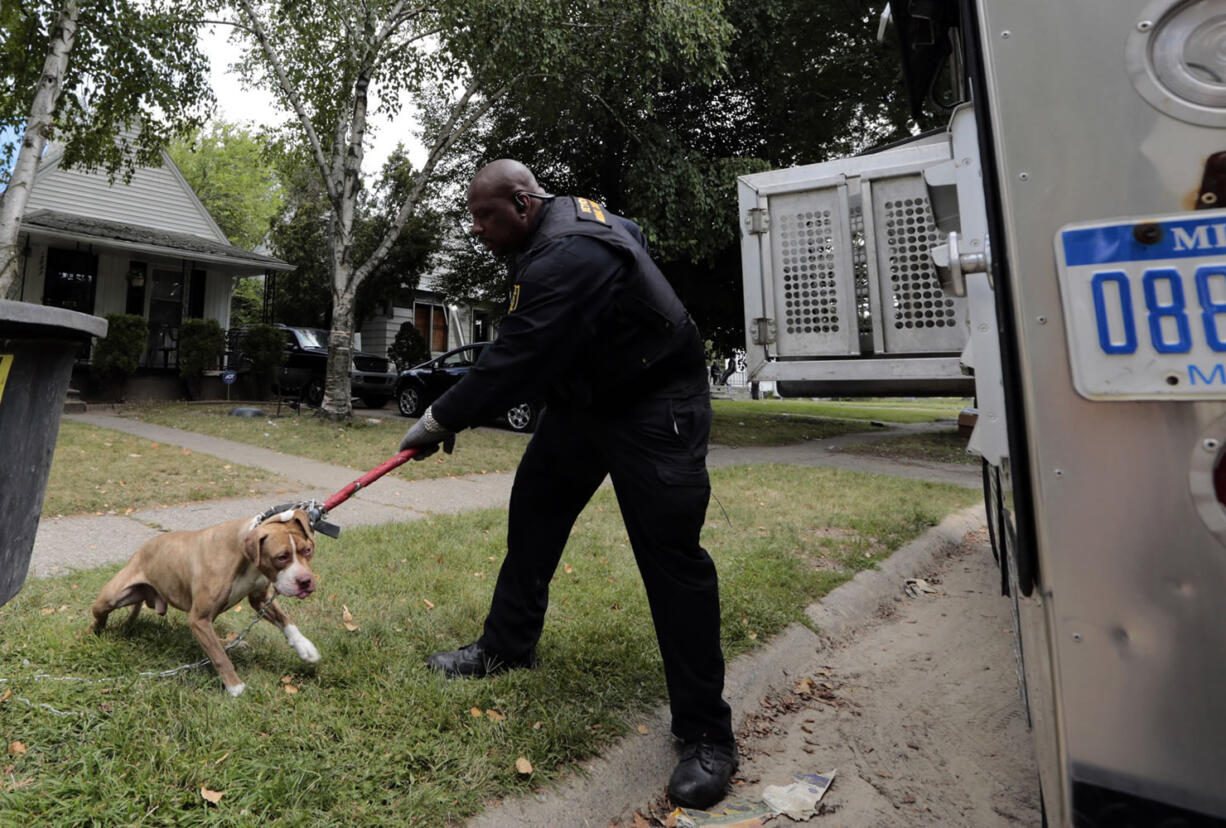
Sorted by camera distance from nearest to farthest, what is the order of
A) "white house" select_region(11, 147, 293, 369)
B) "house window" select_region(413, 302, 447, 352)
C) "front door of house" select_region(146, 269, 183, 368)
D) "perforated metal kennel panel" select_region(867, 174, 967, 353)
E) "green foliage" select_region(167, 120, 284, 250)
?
"perforated metal kennel panel" select_region(867, 174, 967, 353)
"white house" select_region(11, 147, 293, 369)
"front door of house" select_region(146, 269, 183, 368)
"house window" select_region(413, 302, 447, 352)
"green foliage" select_region(167, 120, 284, 250)

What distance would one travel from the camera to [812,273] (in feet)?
10.0

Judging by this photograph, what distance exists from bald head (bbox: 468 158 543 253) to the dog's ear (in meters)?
1.18

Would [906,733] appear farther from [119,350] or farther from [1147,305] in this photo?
[119,350]

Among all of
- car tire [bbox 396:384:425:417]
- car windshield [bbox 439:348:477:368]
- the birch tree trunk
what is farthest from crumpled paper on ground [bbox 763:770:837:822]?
car tire [bbox 396:384:425:417]

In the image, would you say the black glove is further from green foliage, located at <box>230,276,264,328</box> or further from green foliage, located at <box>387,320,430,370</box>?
green foliage, located at <box>230,276,264,328</box>

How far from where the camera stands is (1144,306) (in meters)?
1.10

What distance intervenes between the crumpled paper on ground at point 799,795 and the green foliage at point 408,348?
74.3ft

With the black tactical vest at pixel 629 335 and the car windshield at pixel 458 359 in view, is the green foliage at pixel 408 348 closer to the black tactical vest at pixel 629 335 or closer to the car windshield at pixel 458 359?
the car windshield at pixel 458 359

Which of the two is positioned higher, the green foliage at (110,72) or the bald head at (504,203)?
the green foliage at (110,72)

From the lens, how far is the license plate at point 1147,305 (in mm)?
1055

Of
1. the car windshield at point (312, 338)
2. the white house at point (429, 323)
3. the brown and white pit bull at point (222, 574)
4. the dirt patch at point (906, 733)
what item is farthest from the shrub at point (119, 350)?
the dirt patch at point (906, 733)

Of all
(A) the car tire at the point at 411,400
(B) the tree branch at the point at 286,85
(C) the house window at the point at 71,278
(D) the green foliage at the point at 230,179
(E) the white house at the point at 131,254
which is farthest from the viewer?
(D) the green foliage at the point at 230,179

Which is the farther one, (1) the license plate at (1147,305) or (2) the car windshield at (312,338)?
(2) the car windshield at (312,338)

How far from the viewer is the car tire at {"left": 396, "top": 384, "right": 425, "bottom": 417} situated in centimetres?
1488
